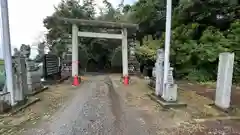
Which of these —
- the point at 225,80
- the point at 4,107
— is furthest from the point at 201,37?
the point at 4,107

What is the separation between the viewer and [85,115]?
4.68 meters

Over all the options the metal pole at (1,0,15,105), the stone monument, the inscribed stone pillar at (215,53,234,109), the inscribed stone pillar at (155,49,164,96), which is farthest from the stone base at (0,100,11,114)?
the inscribed stone pillar at (215,53,234,109)

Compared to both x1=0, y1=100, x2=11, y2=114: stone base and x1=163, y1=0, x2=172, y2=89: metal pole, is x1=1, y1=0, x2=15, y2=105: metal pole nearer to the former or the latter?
x1=0, y1=100, x2=11, y2=114: stone base

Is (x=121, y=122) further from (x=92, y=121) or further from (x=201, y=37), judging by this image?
(x=201, y=37)

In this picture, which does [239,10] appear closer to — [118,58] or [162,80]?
[162,80]

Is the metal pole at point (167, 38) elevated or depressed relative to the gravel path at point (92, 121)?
elevated

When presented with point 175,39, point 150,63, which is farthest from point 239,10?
point 150,63

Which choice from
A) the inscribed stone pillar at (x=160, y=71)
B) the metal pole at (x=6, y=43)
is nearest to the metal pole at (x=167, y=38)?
the inscribed stone pillar at (x=160, y=71)

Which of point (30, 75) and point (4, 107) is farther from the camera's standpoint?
point (30, 75)

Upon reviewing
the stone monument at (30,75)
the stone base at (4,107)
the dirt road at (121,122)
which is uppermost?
the stone monument at (30,75)

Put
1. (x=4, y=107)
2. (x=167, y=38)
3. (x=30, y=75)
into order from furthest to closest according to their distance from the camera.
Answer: (x=30, y=75) → (x=167, y=38) → (x=4, y=107)

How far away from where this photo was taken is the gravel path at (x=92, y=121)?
372 centimetres

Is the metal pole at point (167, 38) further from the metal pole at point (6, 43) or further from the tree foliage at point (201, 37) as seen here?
the tree foliage at point (201, 37)

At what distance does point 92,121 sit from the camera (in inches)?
168
